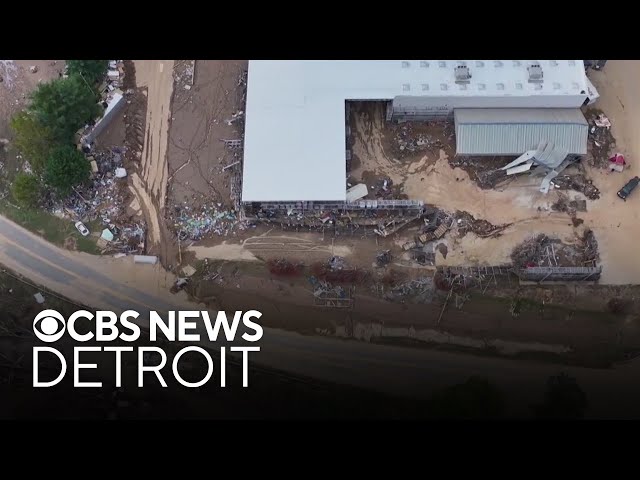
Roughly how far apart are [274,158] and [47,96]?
55.1ft

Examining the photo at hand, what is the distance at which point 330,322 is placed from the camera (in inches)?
1604

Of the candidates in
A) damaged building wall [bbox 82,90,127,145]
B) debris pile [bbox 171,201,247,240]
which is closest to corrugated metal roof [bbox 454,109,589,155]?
debris pile [bbox 171,201,247,240]

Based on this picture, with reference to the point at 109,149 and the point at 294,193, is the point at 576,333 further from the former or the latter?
the point at 109,149

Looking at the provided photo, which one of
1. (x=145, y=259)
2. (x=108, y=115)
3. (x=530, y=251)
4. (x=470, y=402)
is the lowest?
(x=470, y=402)

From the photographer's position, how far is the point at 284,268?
41.4 m

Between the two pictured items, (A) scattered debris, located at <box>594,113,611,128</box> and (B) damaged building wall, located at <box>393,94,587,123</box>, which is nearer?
(B) damaged building wall, located at <box>393,94,587,123</box>

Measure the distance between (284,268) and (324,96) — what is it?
13.4 m

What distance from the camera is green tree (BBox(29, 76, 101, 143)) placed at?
41750 mm

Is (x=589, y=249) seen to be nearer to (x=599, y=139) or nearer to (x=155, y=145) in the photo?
(x=599, y=139)

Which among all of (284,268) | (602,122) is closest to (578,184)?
(602,122)

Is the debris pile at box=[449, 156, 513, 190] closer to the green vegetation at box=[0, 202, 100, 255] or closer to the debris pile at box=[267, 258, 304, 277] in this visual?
the debris pile at box=[267, 258, 304, 277]

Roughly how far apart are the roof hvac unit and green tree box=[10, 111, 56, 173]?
35.6m

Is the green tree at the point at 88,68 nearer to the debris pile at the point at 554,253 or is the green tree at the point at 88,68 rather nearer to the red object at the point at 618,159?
the debris pile at the point at 554,253

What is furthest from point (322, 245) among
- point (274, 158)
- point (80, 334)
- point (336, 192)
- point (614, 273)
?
point (614, 273)
